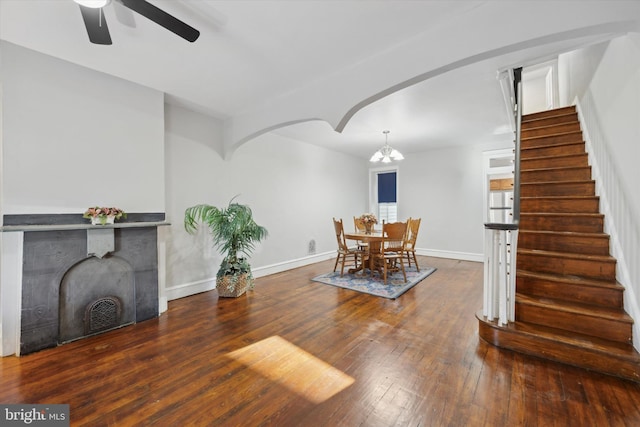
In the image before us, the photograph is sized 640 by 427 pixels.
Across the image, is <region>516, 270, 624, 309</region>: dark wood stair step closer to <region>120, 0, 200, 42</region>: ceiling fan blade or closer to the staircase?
the staircase

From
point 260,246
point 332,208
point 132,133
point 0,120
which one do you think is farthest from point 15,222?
point 332,208

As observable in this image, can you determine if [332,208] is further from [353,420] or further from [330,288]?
[353,420]

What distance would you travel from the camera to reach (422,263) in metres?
5.60

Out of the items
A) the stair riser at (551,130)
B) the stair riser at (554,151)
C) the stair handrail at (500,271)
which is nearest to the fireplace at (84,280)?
the stair handrail at (500,271)

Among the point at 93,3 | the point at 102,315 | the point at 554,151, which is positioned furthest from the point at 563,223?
the point at 102,315

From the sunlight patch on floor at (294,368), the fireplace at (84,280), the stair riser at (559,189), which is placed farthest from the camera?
the stair riser at (559,189)

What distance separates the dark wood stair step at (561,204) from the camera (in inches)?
111

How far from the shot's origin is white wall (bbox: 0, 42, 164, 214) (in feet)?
7.44

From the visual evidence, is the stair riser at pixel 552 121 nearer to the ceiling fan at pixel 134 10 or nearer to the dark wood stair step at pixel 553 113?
the dark wood stair step at pixel 553 113

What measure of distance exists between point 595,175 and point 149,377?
15.5 ft

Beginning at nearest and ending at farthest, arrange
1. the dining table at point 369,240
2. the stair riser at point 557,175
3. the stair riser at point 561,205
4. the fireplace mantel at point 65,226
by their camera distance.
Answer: the fireplace mantel at point 65,226
the stair riser at point 561,205
the stair riser at point 557,175
the dining table at point 369,240

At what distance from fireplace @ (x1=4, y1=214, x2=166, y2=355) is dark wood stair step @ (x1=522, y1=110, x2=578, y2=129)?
549 centimetres

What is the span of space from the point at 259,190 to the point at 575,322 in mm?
4257

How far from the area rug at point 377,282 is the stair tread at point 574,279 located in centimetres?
149
